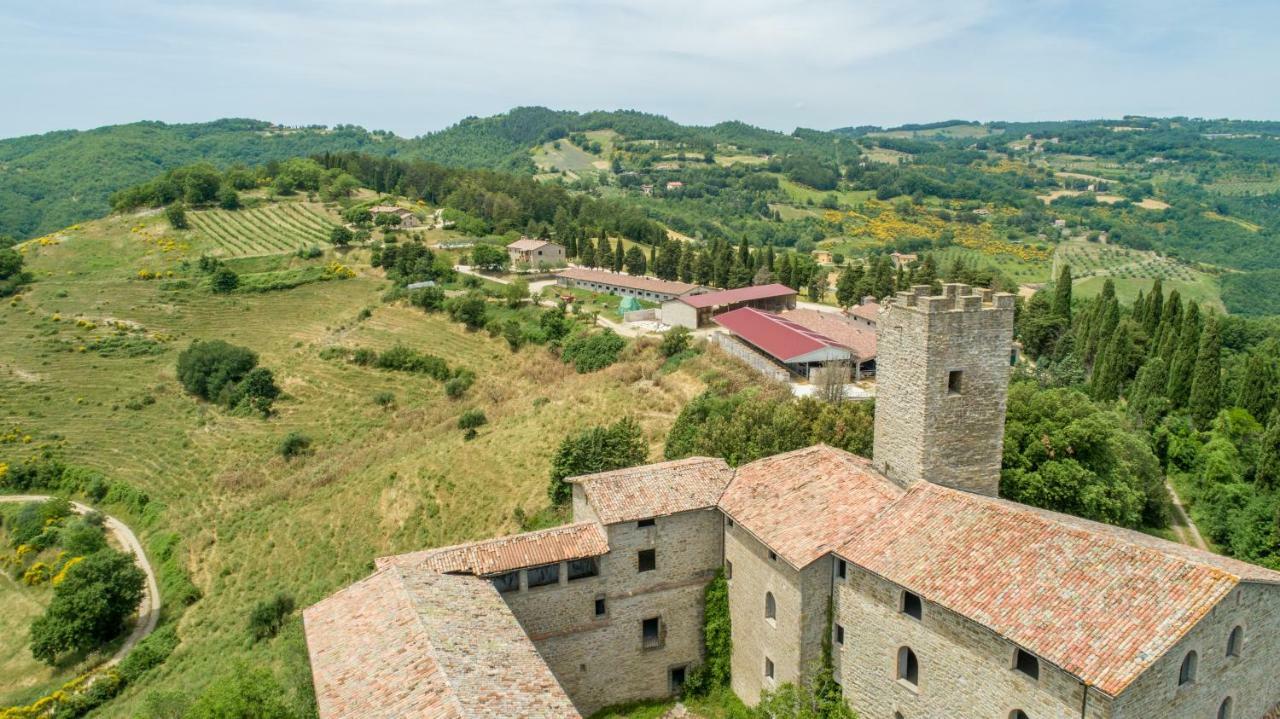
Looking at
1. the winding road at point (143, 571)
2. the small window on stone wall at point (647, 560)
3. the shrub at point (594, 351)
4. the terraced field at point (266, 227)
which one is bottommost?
the winding road at point (143, 571)

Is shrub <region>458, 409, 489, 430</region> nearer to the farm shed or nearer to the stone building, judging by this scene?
the farm shed

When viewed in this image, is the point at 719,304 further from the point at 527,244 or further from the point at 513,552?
the point at 513,552

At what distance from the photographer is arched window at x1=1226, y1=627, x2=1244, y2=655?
50.0ft

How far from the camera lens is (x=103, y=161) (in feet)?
575

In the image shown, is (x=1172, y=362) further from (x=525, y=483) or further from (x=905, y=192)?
(x=905, y=192)

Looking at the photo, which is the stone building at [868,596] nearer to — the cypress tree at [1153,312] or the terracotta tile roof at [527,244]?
the cypress tree at [1153,312]

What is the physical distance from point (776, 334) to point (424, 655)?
36.9 meters

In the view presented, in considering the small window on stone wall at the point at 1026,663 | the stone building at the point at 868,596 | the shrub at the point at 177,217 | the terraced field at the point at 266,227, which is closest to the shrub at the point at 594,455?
the stone building at the point at 868,596

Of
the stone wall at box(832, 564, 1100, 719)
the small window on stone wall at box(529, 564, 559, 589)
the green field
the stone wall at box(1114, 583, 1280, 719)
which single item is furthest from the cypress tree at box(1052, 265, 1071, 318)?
the small window on stone wall at box(529, 564, 559, 589)

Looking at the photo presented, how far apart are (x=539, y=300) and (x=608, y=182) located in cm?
12871

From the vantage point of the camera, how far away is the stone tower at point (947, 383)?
810 inches

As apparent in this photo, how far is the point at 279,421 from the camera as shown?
61.0 m

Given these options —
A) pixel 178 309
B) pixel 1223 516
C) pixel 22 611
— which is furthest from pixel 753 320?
pixel 178 309

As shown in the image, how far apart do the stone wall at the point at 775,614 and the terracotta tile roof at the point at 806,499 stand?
652 mm
